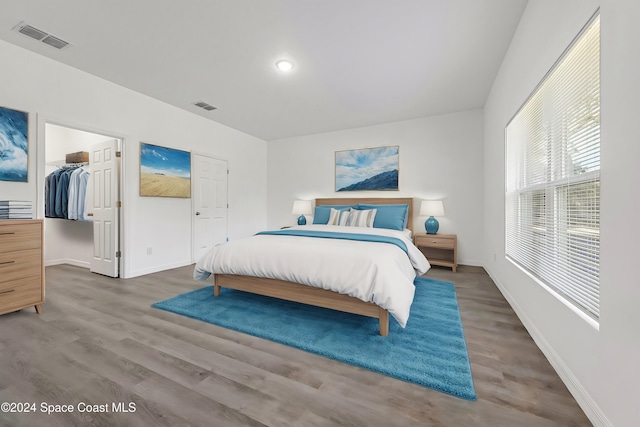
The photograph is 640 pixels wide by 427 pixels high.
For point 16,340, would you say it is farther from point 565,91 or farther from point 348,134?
point 348,134

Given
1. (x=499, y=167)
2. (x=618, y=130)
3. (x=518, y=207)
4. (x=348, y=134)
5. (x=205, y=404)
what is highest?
(x=348, y=134)

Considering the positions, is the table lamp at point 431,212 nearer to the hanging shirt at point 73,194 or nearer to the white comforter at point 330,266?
the white comforter at point 330,266

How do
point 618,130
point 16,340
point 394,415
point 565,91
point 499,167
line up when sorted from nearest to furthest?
1. point 618,130
2. point 394,415
3. point 565,91
4. point 16,340
5. point 499,167

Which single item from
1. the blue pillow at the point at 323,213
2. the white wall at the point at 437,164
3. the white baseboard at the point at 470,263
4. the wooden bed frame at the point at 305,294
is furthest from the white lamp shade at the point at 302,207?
the white baseboard at the point at 470,263

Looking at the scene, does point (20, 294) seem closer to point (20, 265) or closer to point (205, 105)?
point (20, 265)

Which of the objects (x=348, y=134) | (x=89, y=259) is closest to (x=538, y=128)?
(x=348, y=134)

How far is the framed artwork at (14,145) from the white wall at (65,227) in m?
1.86

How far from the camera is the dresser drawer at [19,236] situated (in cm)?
222

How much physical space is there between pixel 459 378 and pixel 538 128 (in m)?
1.92

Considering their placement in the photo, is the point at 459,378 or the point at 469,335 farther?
the point at 469,335

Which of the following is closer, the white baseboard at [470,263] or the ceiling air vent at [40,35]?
the ceiling air vent at [40,35]

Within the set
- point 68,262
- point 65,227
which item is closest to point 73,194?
point 65,227

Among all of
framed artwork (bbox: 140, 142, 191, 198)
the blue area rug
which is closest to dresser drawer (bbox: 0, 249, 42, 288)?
the blue area rug

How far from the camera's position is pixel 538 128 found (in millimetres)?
2041
